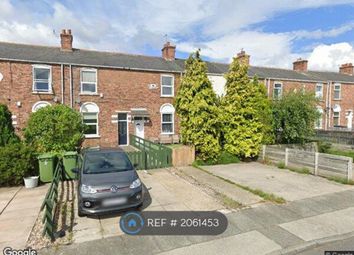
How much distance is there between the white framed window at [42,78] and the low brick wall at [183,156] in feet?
31.5

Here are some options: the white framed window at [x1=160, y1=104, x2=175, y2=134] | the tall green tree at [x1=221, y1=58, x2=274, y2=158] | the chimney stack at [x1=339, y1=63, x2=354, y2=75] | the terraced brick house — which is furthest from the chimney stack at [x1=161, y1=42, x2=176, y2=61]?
the chimney stack at [x1=339, y1=63, x2=354, y2=75]

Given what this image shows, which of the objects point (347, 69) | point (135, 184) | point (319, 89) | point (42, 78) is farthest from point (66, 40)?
point (347, 69)

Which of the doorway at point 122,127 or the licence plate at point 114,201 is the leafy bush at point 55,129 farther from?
the licence plate at point 114,201

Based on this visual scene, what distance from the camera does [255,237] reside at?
16.8 feet

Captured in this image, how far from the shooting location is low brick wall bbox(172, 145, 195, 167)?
1195 cm

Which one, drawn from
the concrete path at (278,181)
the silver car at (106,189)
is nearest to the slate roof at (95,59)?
the concrete path at (278,181)

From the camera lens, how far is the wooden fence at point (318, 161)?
9398 mm

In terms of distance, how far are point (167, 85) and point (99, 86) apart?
5096 millimetres

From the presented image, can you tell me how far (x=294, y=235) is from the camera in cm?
518

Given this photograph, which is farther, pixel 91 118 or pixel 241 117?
pixel 91 118

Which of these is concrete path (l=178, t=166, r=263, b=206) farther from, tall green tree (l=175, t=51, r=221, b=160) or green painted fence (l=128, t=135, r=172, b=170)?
tall green tree (l=175, t=51, r=221, b=160)

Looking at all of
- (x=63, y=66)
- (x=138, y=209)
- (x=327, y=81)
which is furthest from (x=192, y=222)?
(x=327, y=81)

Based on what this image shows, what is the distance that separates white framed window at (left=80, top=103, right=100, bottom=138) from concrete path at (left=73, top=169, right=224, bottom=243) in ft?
24.6

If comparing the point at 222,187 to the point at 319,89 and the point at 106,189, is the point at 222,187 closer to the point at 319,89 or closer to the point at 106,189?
the point at 106,189
